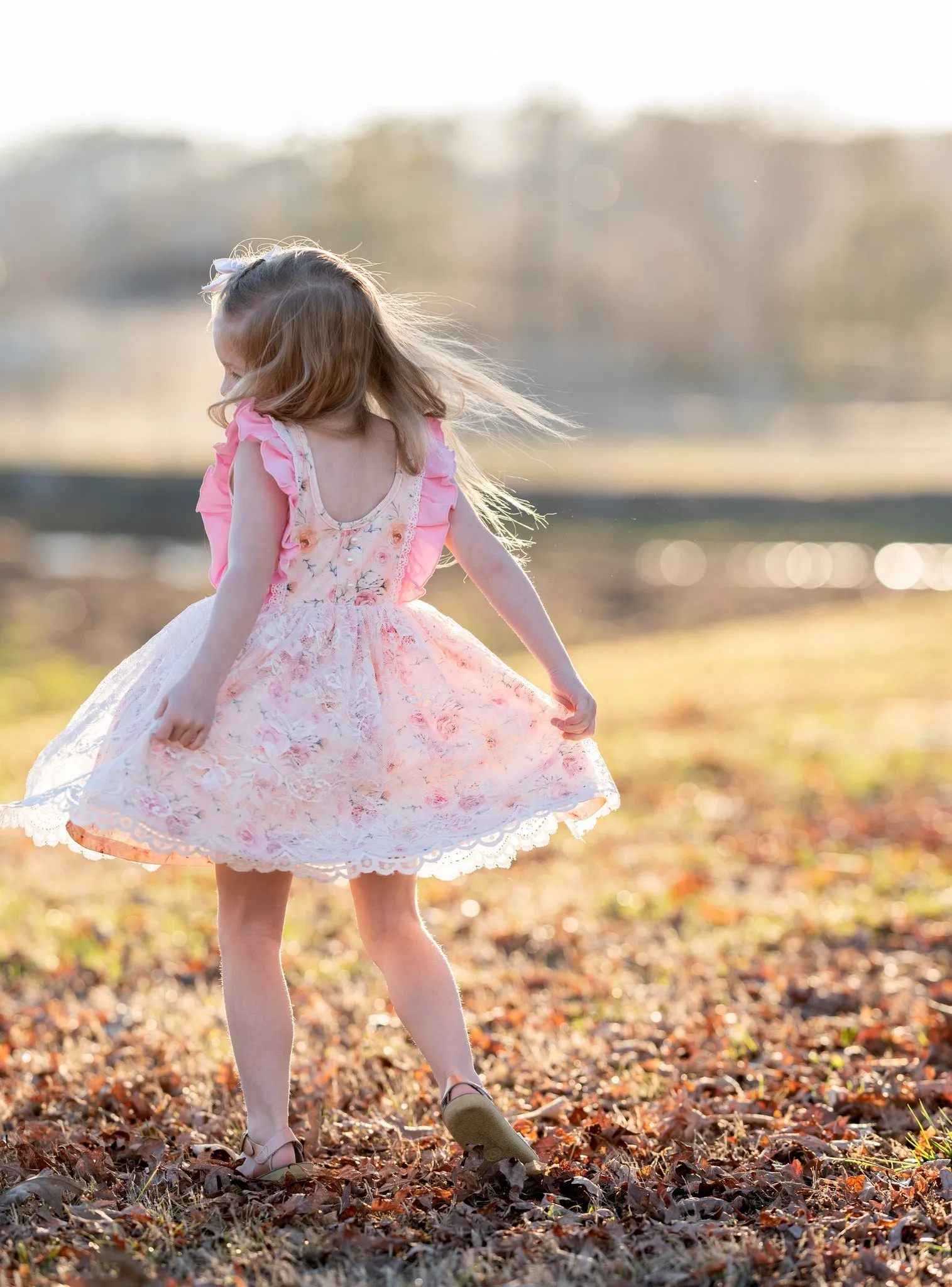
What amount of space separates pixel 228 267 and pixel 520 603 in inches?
36.4

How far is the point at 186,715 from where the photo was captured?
2.75 metres

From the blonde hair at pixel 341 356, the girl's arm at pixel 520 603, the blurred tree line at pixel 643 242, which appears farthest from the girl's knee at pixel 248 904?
the blurred tree line at pixel 643 242

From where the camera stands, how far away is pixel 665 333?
65188 mm

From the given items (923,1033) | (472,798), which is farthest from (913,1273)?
(923,1033)

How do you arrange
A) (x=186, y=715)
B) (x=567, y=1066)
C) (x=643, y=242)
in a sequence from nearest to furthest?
(x=186, y=715) < (x=567, y=1066) < (x=643, y=242)

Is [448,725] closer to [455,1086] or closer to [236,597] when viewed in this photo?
[236,597]

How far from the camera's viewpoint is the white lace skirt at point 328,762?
9.18ft

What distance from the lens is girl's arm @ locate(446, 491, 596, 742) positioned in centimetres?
308

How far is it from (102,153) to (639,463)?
2284 inches

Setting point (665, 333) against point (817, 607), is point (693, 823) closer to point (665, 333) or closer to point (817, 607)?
point (817, 607)

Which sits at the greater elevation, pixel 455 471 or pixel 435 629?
pixel 455 471

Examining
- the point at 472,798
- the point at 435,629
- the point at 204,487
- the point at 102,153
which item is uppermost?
the point at 102,153

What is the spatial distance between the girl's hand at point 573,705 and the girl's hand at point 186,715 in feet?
2.36

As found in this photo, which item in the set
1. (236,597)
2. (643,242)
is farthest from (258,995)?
(643,242)
